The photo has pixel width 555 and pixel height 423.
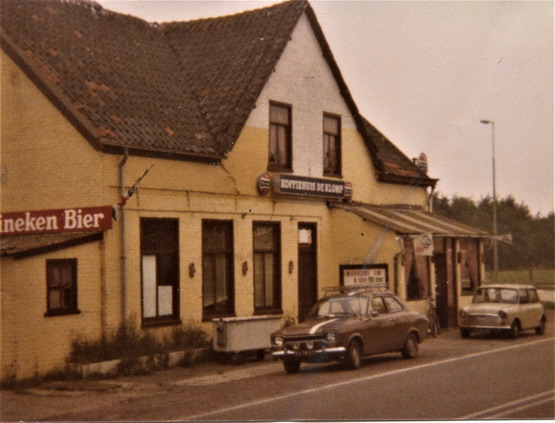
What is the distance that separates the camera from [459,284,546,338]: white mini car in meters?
24.4

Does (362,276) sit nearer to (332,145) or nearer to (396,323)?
(332,145)

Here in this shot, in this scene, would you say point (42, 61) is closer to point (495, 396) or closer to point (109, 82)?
point (109, 82)

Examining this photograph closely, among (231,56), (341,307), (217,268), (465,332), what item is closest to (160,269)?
(217,268)

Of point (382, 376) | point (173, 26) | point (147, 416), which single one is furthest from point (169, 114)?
point (147, 416)

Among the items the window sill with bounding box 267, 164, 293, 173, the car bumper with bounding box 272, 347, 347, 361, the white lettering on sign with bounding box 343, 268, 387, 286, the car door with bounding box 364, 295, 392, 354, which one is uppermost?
the window sill with bounding box 267, 164, 293, 173

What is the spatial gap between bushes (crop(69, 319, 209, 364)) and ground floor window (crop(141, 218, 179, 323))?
0.50 metres

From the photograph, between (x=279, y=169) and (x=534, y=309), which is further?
(x=534, y=309)

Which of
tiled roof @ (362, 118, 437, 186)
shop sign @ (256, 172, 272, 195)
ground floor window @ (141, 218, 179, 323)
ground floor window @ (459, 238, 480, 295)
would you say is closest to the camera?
ground floor window @ (141, 218, 179, 323)

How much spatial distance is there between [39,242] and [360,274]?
11.9m

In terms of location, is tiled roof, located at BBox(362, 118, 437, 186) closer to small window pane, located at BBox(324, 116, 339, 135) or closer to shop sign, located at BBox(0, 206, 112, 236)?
small window pane, located at BBox(324, 116, 339, 135)

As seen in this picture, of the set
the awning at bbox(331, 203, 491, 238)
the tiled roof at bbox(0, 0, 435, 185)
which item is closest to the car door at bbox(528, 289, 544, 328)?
the awning at bbox(331, 203, 491, 238)

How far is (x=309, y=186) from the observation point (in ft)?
81.7

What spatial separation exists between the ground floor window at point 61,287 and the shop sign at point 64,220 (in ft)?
3.51

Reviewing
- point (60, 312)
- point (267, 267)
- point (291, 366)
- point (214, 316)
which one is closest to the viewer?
point (60, 312)
